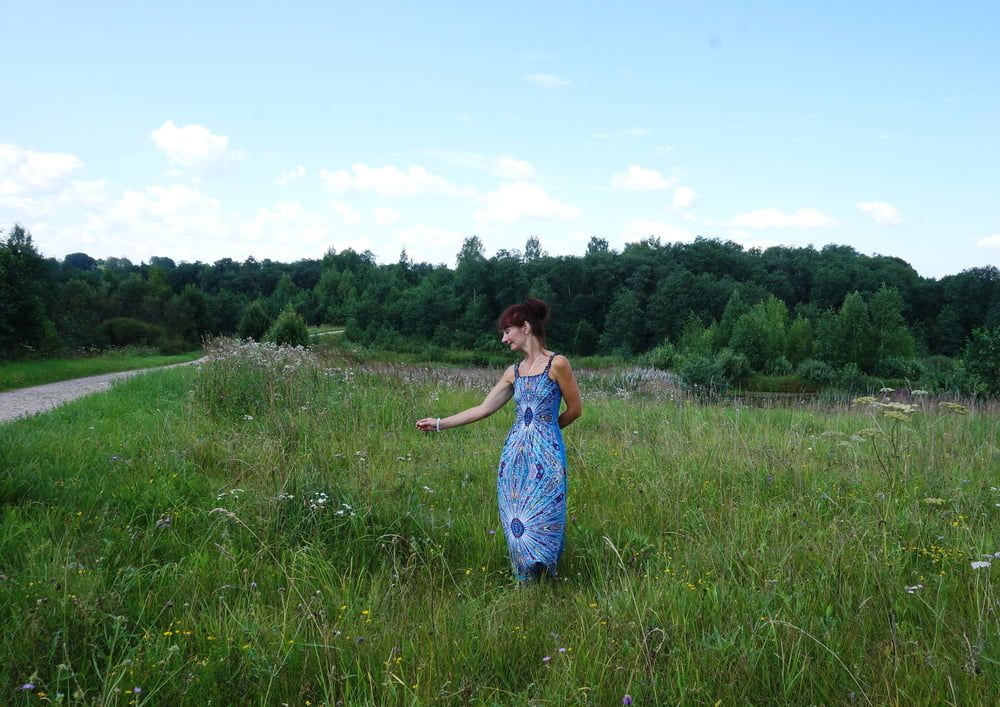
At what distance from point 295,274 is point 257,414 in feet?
336

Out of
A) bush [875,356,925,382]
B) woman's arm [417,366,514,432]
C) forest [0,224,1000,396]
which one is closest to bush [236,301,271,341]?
forest [0,224,1000,396]

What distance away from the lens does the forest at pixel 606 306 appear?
127ft

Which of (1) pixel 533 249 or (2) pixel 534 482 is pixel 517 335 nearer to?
(2) pixel 534 482

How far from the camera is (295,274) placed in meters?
106

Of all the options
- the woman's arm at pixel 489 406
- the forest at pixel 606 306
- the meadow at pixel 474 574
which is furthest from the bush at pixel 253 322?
the woman's arm at pixel 489 406

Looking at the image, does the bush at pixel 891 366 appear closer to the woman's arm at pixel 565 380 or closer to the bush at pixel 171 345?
the woman's arm at pixel 565 380

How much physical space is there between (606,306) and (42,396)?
222ft

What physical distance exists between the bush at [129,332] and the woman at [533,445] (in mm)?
45685

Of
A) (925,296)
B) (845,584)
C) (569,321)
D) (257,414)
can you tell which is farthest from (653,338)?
(845,584)

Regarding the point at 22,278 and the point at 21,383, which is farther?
the point at 22,278

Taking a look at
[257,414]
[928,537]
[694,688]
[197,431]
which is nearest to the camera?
[694,688]

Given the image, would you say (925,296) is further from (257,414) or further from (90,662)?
(90,662)

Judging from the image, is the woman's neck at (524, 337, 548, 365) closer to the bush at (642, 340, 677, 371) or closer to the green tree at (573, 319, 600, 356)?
the bush at (642, 340, 677, 371)

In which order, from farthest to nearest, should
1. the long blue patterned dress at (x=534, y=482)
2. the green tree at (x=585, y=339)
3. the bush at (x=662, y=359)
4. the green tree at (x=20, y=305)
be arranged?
the green tree at (x=585, y=339)
the bush at (x=662, y=359)
the green tree at (x=20, y=305)
the long blue patterned dress at (x=534, y=482)
